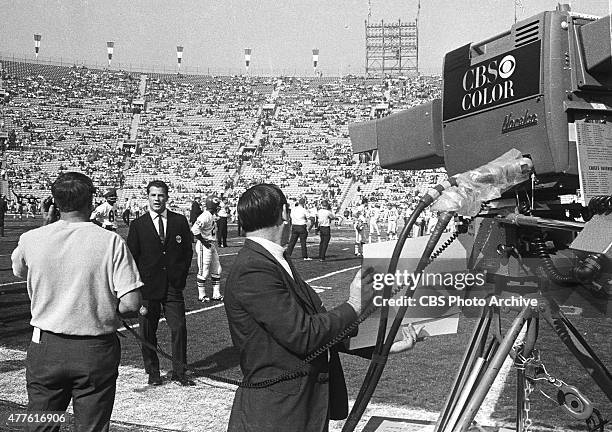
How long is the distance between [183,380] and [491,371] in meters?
3.73

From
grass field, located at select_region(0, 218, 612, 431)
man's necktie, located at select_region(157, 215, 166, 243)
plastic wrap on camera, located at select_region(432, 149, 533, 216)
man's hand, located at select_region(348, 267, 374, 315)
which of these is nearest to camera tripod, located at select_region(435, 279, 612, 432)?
grass field, located at select_region(0, 218, 612, 431)

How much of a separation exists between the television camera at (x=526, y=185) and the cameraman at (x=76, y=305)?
4.75 feet

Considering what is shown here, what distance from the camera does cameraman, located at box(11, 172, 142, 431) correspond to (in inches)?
129

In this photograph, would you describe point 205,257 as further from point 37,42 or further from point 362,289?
point 37,42

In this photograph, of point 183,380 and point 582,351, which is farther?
point 183,380

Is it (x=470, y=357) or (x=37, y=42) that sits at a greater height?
(x=37, y=42)

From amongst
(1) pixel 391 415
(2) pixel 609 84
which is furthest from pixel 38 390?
(2) pixel 609 84

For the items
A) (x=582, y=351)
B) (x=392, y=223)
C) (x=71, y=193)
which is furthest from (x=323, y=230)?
(x=582, y=351)

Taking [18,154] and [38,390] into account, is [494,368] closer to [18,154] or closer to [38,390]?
[38,390]

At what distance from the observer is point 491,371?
9.11 ft

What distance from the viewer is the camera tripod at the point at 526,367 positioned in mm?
2773

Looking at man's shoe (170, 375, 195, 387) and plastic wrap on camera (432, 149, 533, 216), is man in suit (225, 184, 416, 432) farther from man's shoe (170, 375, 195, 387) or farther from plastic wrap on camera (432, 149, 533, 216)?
man's shoe (170, 375, 195, 387)

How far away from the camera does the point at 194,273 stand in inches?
573

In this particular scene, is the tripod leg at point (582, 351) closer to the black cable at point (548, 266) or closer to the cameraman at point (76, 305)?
the black cable at point (548, 266)
